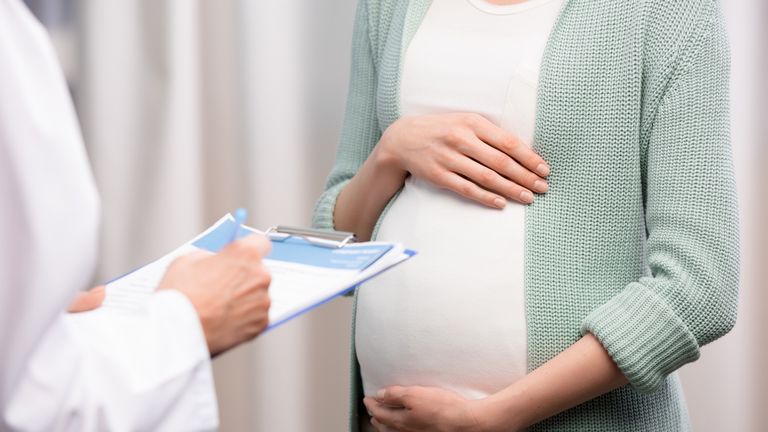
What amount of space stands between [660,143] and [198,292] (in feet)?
1.87

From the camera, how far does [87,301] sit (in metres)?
1.00

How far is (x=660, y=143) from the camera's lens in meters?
1.12

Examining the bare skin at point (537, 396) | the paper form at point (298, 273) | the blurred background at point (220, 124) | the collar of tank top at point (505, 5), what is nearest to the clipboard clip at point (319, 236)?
the paper form at point (298, 273)

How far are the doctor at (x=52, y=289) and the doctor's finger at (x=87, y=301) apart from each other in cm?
12

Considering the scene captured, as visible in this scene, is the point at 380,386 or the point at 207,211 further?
the point at 207,211

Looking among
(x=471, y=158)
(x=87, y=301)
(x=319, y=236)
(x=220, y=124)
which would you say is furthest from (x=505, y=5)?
(x=220, y=124)

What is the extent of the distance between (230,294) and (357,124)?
1.89 ft

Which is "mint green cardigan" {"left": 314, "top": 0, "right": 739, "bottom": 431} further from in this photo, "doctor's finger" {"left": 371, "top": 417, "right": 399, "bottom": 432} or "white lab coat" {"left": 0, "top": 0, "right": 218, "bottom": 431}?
"white lab coat" {"left": 0, "top": 0, "right": 218, "bottom": 431}

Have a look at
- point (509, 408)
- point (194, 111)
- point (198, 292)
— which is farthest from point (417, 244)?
point (194, 111)

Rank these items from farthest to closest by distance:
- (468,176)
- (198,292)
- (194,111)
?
(194,111) < (468,176) < (198,292)

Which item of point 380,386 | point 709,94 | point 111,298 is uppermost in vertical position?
point 709,94

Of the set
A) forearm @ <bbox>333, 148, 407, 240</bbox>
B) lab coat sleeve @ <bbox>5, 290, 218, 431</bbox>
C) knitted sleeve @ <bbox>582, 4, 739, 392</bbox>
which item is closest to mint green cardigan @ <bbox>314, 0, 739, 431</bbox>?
knitted sleeve @ <bbox>582, 4, 739, 392</bbox>

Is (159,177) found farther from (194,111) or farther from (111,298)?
(111,298)

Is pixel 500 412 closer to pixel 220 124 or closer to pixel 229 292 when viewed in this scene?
pixel 229 292
